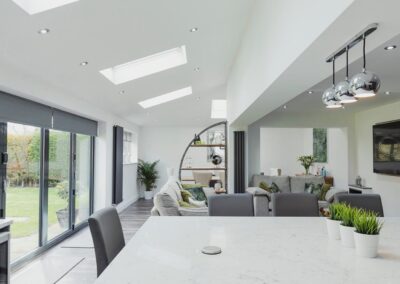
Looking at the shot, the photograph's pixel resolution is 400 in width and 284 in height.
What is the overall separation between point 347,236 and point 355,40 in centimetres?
114

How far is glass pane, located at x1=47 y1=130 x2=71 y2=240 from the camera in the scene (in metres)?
4.53

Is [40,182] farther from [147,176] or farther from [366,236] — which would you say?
[147,176]

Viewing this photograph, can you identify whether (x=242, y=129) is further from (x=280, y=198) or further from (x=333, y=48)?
(x=333, y=48)

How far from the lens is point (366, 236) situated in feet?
5.01

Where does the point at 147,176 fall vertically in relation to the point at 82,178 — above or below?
below

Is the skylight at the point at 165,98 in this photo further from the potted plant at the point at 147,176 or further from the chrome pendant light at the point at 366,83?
the chrome pendant light at the point at 366,83

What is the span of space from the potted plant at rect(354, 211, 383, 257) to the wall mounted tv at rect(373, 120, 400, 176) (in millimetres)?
4670

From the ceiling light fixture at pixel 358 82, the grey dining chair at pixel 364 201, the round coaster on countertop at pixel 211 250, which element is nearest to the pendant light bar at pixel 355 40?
the ceiling light fixture at pixel 358 82

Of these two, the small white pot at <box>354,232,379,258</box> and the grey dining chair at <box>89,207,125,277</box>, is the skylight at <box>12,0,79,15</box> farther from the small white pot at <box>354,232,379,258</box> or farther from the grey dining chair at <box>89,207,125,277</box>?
the small white pot at <box>354,232,379,258</box>

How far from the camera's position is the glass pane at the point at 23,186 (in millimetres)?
3533

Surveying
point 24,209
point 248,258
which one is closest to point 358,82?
point 248,258

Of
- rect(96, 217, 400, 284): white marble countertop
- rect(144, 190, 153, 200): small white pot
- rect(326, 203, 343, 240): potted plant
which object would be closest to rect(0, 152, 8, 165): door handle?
rect(96, 217, 400, 284): white marble countertop

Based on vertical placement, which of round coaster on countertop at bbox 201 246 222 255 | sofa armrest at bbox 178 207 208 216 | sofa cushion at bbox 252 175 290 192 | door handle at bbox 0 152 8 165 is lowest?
sofa armrest at bbox 178 207 208 216

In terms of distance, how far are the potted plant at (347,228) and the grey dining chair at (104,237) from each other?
4.60 ft
